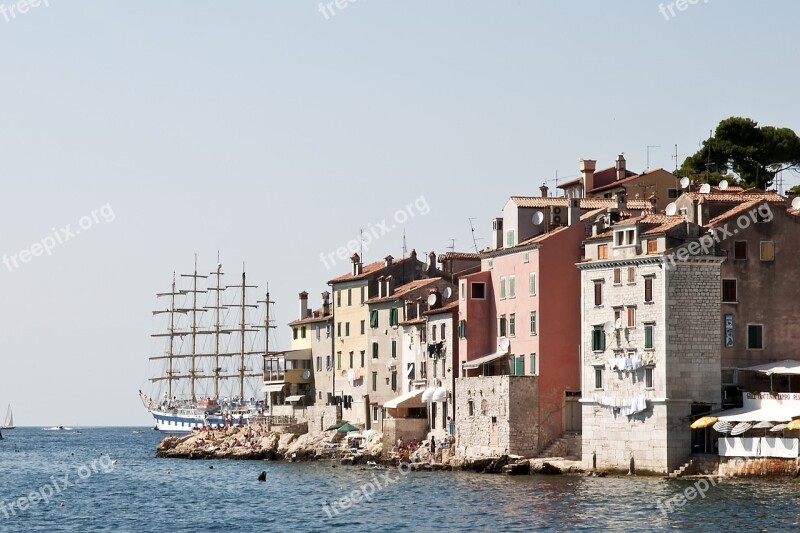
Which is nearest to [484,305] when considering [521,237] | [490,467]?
[521,237]

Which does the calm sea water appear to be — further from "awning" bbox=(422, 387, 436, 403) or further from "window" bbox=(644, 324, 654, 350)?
"window" bbox=(644, 324, 654, 350)

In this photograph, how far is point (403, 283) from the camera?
110 m

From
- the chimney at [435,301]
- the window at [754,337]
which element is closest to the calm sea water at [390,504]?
the window at [754,337]

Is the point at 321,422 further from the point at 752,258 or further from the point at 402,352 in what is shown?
the point at 752,258

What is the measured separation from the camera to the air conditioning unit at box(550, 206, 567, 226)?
85.1 meters

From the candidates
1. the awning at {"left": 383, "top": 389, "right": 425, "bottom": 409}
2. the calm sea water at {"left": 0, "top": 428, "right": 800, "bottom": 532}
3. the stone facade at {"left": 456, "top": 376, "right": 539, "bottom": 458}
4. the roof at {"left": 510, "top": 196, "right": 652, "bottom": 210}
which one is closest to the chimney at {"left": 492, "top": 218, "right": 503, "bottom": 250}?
the roof at {"left": 510, "top": 196, "right": 652, "bottom": 210}

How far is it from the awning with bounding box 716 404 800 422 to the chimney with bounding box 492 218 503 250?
2183 centimetres

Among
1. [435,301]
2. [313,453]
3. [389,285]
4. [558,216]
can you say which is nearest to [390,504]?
[558,216]

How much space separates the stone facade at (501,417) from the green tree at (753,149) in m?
29.9

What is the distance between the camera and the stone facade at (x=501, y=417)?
79.9m

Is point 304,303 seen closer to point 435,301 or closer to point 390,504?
point 435,301

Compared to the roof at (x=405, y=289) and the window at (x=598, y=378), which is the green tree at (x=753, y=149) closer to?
the roof at (x=405, y=289)

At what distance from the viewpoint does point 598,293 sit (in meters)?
76.0

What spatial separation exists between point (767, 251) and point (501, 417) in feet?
53.7
